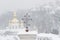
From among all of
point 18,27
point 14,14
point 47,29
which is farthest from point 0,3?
point 47,29

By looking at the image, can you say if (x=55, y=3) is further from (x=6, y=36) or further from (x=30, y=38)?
(x=30, y=38)

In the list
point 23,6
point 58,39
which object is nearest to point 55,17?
point 58,39

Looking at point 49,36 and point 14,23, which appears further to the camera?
point 14,23

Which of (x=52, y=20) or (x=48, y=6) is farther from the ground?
(x=48, y=6)

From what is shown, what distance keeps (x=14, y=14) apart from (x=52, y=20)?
86 cm

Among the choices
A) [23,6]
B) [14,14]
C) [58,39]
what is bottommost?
[58,39]

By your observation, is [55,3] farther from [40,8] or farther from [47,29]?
[47,29]

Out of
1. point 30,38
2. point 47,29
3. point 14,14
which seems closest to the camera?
point 30,38

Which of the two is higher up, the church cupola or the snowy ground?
the church cupola

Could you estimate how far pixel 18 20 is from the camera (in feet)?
9.25

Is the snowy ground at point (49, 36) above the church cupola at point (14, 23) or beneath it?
beneath

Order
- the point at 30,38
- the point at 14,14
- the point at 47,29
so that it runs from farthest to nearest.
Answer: the point at 47,29, the point at 14,14, the point at 30,38

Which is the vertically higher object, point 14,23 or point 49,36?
point 14,23

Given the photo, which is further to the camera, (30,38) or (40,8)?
(40,8)
